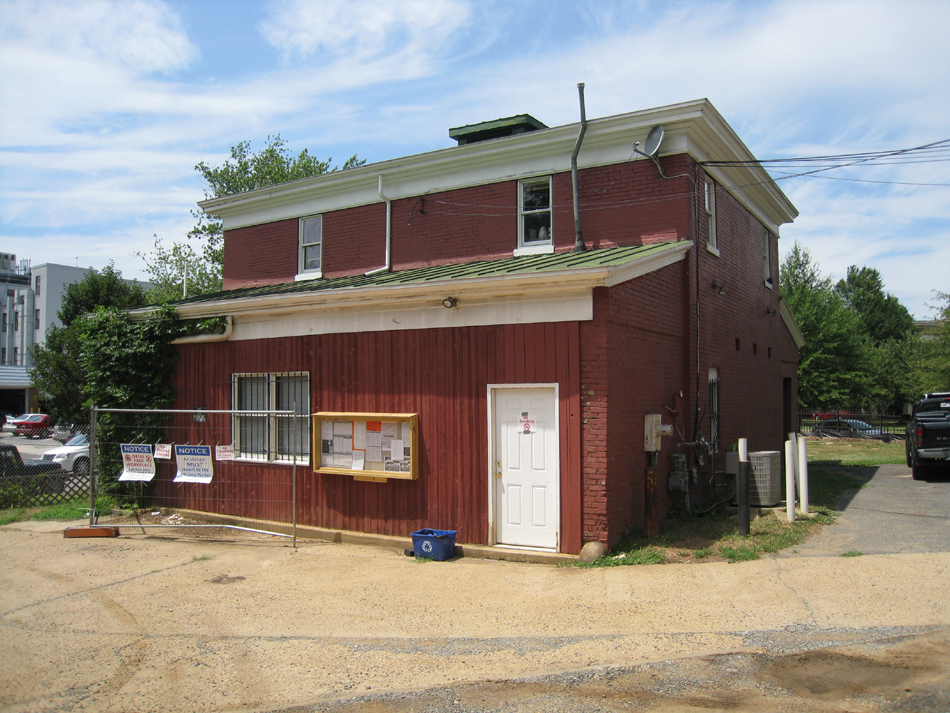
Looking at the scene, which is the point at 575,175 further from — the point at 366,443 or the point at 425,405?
the point at 366,443

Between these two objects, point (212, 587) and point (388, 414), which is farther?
point (388, 414)

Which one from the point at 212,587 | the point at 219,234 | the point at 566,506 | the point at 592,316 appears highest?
the point at 219,234

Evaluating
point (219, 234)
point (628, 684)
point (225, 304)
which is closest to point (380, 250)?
point (225, 304)

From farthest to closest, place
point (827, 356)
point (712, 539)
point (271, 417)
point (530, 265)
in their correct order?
1. point (827, 356)
2. point (271, 417)
3. point (530, 265)
4. point (712, 539)

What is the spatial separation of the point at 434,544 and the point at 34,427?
41764mm

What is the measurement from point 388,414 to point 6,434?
4276cm

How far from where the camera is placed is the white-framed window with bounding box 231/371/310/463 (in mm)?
11594

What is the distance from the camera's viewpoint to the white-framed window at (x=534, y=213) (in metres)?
13.1

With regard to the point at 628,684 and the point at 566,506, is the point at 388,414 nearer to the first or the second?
the point at 566,506

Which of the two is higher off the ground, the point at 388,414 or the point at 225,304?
the point at 225,304

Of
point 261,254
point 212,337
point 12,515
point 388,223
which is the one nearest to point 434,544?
point 212,337

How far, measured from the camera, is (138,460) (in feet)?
37.8

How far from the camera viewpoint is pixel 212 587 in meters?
8.19

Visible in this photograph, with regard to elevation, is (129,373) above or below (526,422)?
above
